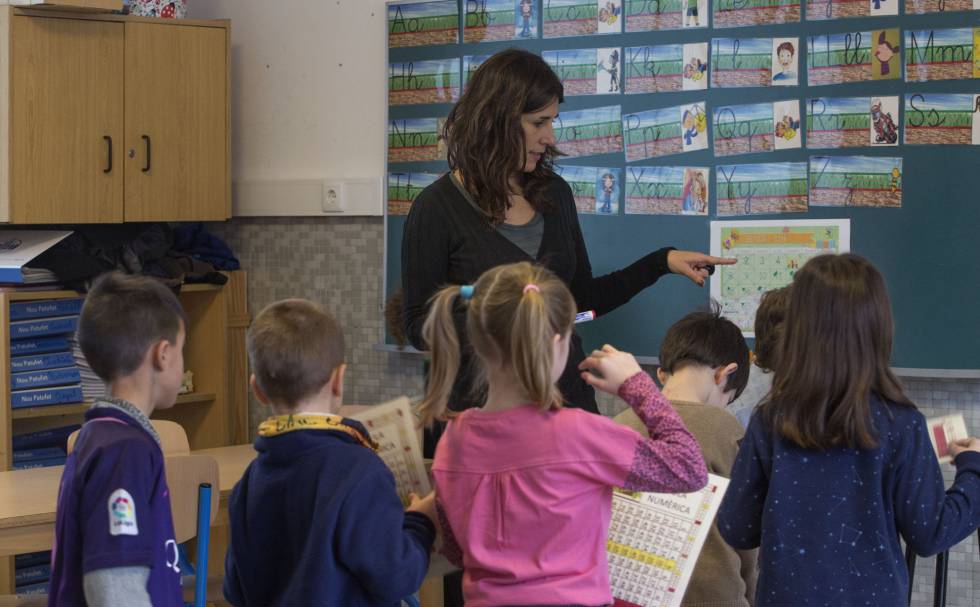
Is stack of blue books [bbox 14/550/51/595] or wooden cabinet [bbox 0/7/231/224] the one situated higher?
wooden cabinet [bbox 0/7/231/224]

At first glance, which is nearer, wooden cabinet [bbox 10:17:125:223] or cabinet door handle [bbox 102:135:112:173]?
wooden cabinet [bbox 10:17:125:223]

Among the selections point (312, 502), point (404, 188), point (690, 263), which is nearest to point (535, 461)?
point (312, 502)

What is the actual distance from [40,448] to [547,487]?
269cm

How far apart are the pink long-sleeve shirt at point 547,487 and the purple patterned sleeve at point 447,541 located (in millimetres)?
32

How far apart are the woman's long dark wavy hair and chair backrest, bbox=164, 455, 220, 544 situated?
825 mm

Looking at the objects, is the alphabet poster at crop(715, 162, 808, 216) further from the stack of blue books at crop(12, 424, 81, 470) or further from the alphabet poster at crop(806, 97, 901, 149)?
the stack of blue books at crop(12, 424, 81, 470)

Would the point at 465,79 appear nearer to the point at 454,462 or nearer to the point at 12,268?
the point at 12,268

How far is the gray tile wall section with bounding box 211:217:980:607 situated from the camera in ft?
13.0

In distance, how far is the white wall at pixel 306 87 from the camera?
3.96m

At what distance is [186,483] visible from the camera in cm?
252

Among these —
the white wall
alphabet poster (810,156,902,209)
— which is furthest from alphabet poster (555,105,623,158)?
A: the white wall

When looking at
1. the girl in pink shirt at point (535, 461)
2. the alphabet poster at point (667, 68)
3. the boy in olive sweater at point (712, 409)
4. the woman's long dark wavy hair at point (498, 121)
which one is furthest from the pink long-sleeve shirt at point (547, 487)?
the alphabet poster at point (667, 68)

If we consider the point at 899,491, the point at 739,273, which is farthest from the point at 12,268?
the point at 899,491

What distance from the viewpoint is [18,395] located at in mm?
3709
